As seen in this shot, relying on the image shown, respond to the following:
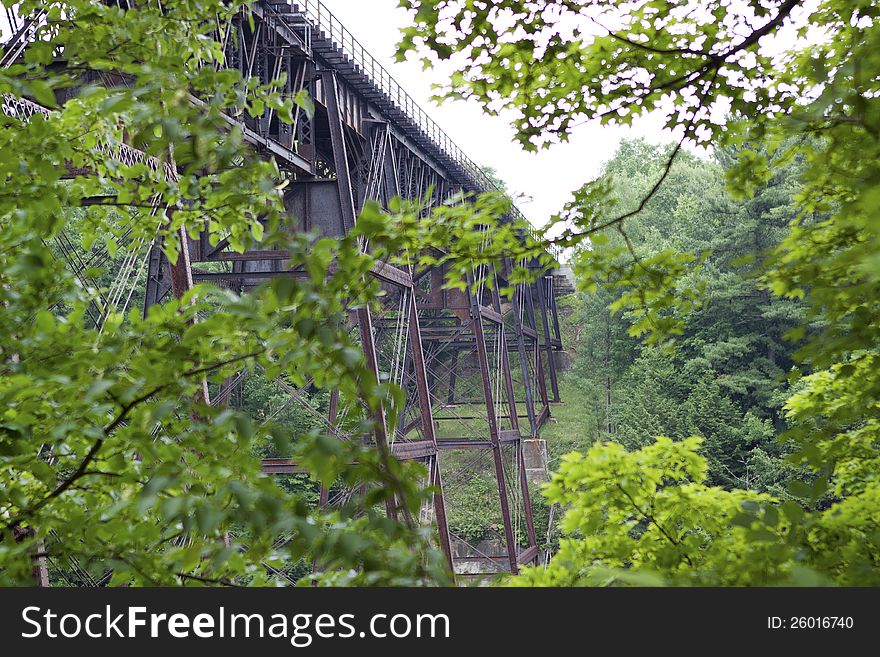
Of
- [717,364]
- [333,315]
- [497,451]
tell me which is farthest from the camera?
[717,364]

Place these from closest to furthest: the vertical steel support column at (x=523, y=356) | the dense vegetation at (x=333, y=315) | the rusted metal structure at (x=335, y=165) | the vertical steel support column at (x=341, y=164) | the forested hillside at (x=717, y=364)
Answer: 1. the dense vegetation at (x=333, y=315)
2. the rusted metal structure at (x=335, y=165)
3. the vertical steel support column at (x=341, y=164)
4. the vertical steel support column at (x=523, y=356)
5. the forested hillside at (x=717, y=364)

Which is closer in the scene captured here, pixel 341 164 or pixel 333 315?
pixel 333 315

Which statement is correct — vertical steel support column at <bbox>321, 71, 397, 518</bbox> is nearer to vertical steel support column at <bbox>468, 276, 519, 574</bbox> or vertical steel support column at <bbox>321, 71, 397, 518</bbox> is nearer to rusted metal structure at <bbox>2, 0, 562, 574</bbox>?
rusted metal structure at <bbox>2, 0, 562, 574</bbox>

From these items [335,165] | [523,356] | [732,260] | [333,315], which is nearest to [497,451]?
[335,165]

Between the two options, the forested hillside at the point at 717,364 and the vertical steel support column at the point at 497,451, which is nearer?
the vertical steel support column at the point at 497,451

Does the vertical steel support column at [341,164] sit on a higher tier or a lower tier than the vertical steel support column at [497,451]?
higher

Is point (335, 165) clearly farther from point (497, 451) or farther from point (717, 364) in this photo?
point (717, 364)

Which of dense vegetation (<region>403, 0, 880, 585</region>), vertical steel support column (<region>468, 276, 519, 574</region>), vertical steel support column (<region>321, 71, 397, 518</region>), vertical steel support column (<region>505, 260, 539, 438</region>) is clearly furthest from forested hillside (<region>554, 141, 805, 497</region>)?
dense vegetation (<region>403, 0, 880, 585</region>)

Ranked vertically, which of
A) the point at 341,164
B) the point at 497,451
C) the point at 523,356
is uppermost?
the point at 341,164

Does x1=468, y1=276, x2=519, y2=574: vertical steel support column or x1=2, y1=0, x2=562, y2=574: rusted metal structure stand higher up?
x1=2, y1=0, x2=562, y2=574: rusted metal structure

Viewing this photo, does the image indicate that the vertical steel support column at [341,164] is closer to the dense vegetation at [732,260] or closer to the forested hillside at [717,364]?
the dense vegetation at [732,260]

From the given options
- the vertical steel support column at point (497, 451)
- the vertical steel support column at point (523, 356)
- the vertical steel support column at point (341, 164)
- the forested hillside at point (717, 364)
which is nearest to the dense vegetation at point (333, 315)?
the vertical steel support column at point (341, 164)

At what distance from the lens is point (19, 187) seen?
285 cm
